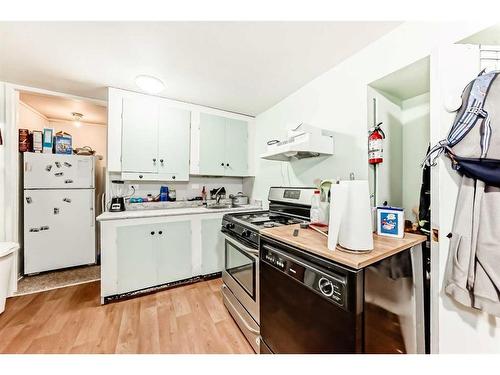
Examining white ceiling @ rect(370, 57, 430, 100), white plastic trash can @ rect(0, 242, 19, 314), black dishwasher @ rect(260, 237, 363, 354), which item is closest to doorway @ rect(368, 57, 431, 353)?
white ceiling @ rect(370, 57, 430, 100)

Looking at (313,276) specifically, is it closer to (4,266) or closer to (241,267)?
(241,267)

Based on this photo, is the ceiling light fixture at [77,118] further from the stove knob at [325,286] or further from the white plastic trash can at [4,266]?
the stove knob at [325,286]

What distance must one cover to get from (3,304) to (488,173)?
343cm

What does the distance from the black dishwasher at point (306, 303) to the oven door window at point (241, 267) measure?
0.55 feet

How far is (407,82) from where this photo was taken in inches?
52.2

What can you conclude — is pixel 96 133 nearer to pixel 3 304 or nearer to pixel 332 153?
pixel 3 304

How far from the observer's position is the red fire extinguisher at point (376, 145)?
133 centimetres

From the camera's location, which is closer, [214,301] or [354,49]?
[354,49]

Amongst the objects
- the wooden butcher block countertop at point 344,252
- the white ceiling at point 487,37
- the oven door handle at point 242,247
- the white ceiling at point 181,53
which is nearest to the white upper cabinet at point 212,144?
the white ceiling at point 181,53

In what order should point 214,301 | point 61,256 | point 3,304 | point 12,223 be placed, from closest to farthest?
point 3,304
point 214,301
point 12,223
point 61,256

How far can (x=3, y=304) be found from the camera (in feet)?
5.52

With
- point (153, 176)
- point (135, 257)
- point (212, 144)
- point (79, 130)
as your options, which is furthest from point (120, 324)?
point (79, 130)
